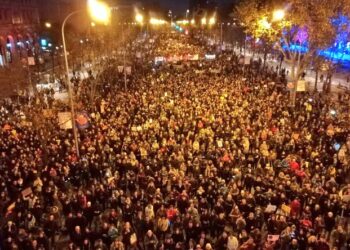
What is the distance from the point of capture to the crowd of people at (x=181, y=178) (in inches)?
452

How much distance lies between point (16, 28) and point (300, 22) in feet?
163

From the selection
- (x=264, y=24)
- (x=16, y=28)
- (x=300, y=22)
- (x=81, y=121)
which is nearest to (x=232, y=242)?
(x=81, y=121)

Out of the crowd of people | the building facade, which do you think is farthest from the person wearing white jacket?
the building facade

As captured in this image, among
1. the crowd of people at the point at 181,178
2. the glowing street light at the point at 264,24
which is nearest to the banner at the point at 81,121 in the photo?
the crowd of people at the point at 181,178

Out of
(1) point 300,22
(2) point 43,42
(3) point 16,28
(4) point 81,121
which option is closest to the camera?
(4) point 81,121

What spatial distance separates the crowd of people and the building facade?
1397 inches

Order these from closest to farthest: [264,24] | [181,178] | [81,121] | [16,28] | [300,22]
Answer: [181,178] < [81,121] < [300,22] < [264,24] < [16,28]

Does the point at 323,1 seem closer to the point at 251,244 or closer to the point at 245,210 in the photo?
the point at 245,210

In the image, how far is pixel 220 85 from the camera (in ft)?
101

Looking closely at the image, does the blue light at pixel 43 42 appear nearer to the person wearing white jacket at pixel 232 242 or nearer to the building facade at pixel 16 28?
the building facade at pixel 16 28

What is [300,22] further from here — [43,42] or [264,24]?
Answer: [43,42]

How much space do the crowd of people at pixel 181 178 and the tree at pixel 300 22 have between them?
4.49m

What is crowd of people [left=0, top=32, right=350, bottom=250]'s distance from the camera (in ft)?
37.7

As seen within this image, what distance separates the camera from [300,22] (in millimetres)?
24828
